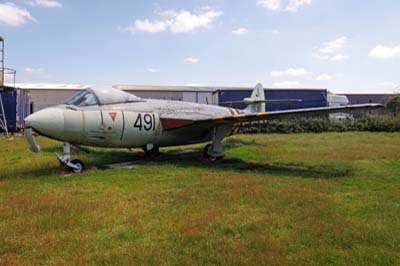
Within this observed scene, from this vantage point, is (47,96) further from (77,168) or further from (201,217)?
(201,217)

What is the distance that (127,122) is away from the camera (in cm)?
1041

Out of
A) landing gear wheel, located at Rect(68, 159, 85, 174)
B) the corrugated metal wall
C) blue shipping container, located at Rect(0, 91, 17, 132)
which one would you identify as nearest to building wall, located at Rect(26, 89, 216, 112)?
the corrugated metal wall

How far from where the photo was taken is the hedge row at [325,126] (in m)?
26.2

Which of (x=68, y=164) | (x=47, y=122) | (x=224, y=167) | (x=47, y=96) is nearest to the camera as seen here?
(x=47, y=122)

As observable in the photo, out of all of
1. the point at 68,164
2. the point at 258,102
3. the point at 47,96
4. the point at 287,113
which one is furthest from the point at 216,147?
the point at 47,96

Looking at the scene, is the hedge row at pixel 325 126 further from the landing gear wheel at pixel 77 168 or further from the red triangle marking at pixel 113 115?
the landing gear wheel at pixel 77 168

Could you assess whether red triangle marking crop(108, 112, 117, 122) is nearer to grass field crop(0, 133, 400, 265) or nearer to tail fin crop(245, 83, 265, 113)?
grass field crop(0, 133, 400, 265)

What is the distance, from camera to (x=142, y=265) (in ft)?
11.6

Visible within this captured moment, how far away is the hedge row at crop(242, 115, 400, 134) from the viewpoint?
2619 cm

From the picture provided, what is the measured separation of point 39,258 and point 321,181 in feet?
20.2

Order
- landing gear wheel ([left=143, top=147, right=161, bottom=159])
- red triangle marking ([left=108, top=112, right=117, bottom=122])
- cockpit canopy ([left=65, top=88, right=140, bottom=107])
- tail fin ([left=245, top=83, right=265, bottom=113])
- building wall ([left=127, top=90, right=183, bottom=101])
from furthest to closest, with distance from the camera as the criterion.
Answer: building wall ([left=127, top=90, right=183, bottom=101]) → tail fin ([left=245, top=83, right=265, bottom=113]) → landing gear wheel ([left=143, top=147, right=161, bottom=159]) → red triangle marking ([left=108, top=112, right=117, bottom=122]) → cockpit canopy ([left=65, top=88, right=140, bottom=107])

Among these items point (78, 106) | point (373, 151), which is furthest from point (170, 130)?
point (373, 151)

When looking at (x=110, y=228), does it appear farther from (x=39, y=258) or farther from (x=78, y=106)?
(x=78, y=106)

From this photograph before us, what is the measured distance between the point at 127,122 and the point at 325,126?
20.2m
